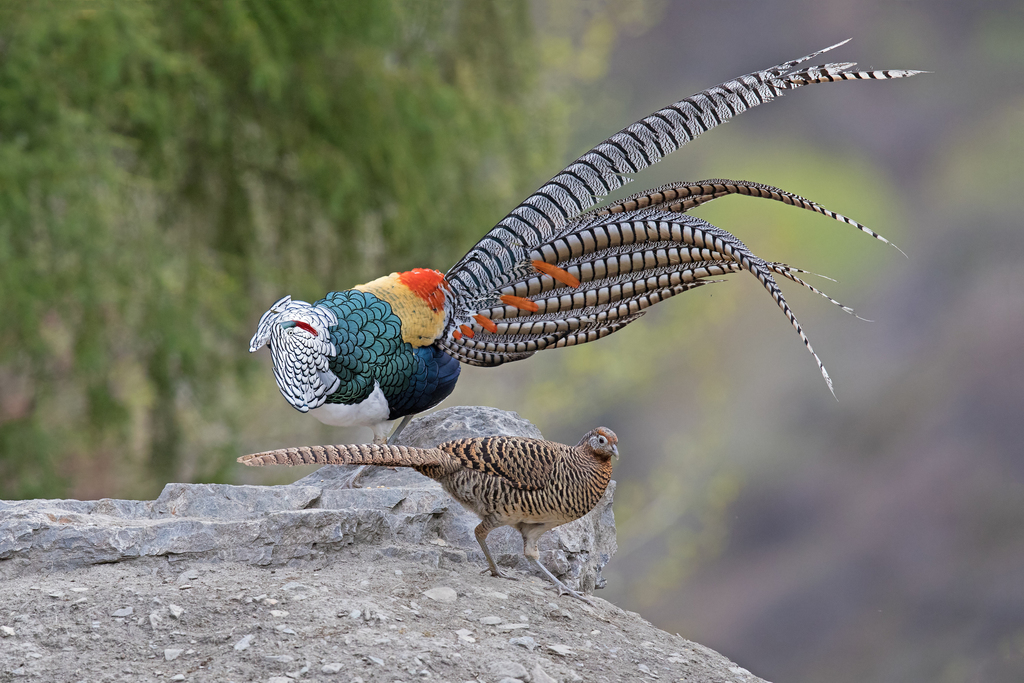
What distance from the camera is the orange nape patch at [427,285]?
432cm

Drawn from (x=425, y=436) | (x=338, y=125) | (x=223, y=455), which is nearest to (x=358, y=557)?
(x=425, y=436)

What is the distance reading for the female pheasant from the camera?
3.83m

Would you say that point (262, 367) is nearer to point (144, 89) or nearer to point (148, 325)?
point (148, 325)

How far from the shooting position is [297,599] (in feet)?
10.4

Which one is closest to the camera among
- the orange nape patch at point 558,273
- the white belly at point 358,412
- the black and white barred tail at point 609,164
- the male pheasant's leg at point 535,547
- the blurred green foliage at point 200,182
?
the male pheasant's leg at point 535,547

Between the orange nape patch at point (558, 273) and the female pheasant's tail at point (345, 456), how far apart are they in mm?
1134

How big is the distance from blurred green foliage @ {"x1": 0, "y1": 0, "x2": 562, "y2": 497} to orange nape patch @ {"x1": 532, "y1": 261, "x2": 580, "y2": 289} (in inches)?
131

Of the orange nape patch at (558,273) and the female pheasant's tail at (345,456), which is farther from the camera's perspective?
the orange nape patch at (558,273)

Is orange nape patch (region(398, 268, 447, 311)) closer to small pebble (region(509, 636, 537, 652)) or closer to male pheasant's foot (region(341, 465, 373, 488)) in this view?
male pheasant's foot (region(341, 465, 373, 488))

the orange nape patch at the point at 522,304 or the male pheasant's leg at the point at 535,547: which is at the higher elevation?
the orange nape patch at the point at 522,304

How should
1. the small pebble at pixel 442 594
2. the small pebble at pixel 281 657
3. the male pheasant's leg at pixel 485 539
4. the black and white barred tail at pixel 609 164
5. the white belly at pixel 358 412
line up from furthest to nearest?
the white belly at pixel 358 412 < the black and white barred tail at pixel 609 164 < the male pheasant's leg at pixel 485 539 < the small pebble at pixel 442 594 < the small pebble at pixel 281 657

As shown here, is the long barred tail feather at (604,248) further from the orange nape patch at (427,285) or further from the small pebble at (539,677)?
the small pebble at (539,677)

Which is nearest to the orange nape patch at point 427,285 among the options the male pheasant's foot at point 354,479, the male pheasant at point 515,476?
the male pheasant's foot at point 354,479

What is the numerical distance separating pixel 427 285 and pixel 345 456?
A: 1360 mm
